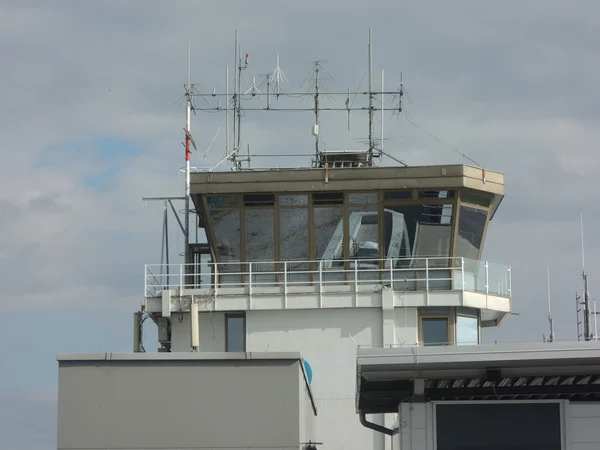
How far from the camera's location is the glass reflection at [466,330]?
32.4 m

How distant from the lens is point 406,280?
3266cm

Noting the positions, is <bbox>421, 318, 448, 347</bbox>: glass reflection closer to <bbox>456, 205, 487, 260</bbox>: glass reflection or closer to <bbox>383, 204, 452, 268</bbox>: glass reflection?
<bbox>383, 204, 452, 268</bbox>: glass reflection

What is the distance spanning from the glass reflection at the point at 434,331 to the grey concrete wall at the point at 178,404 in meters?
14.2

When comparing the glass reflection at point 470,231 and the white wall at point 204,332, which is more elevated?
the glass reflection at point 470,231

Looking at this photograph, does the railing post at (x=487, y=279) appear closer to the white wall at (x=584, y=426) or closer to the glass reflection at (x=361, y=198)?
the glass reflection at (x=361, y=198)

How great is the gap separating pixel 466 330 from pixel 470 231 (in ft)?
9.48

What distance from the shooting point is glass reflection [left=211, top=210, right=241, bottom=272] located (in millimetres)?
33625

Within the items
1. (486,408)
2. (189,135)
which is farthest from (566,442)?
(189,135)

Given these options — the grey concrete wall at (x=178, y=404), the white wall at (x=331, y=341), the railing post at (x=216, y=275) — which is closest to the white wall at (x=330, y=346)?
the white wall at (x=331, y=341)

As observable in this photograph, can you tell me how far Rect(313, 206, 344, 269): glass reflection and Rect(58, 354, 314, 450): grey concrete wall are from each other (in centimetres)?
1482

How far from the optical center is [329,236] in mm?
33438

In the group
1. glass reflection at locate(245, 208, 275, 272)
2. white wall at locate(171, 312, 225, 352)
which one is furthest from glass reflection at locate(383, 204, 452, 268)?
white wall at locate(171, 312, 225, 352)

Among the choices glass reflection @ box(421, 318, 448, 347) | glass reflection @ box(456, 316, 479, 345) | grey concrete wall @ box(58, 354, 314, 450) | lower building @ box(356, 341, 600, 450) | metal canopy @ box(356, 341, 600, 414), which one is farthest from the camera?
glass reflection @ box(456, 316, 479, 345)

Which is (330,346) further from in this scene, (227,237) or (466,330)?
(227,237)
